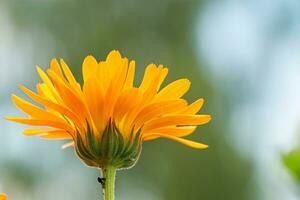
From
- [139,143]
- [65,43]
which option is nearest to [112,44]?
[65,43]

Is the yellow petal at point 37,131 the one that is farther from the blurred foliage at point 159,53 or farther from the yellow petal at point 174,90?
the blurred foliage at point 159,53

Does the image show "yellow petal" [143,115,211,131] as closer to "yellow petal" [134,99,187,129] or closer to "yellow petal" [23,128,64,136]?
"yellow petal" [134,99,187,129]

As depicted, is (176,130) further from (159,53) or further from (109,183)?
(159,53)

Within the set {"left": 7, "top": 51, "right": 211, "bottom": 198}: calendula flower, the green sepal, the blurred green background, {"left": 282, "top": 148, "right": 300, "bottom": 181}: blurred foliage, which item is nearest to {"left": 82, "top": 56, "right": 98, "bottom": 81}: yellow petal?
{"left": 7, "top": 51, "right": 211, "bottom": 198}: calendula flower

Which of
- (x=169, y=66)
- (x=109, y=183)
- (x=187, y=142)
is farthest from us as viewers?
(x=169, y=66)

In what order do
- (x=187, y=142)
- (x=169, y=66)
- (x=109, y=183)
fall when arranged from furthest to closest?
(x=169, y=66) → (x=187, y=142) → (x=109, y=183)

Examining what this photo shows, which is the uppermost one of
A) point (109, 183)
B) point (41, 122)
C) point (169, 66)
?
point (169, 66)

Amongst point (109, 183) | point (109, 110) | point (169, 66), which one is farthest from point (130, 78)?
point (169, 66)
